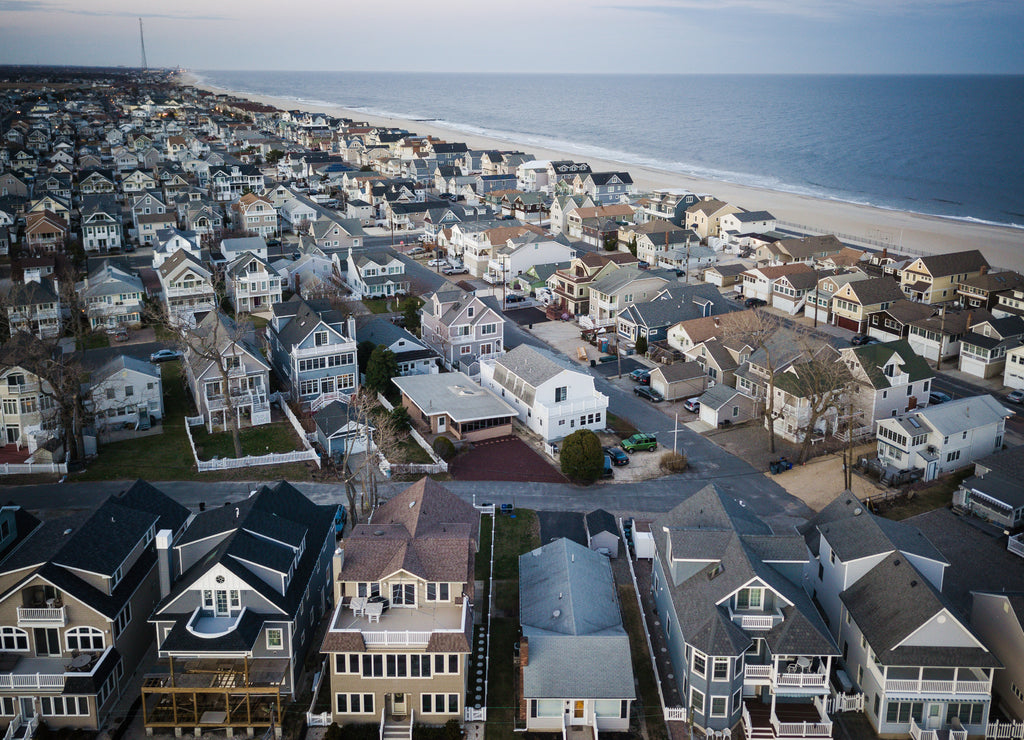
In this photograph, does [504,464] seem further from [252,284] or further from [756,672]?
[252,284]

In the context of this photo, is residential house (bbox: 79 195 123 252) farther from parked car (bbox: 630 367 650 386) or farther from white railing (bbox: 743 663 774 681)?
white railing (bbox: 743 663 774 681)

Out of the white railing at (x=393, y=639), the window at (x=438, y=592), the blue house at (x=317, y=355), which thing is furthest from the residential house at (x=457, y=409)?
the white railing at (x=393, y=639)

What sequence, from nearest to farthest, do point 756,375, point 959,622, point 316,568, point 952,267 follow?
1. point 959,622
2. point 316,568
3. point 756,375
4. point 952,267

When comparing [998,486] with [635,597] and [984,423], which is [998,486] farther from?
[635,597]

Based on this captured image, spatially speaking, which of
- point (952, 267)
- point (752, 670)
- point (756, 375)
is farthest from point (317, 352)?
point (952, 267)

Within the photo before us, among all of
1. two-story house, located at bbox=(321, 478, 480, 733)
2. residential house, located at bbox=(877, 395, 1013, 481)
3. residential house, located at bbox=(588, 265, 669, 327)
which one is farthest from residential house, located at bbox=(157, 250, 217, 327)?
residential house, located at bbox=(877, 395, 1013, 481)

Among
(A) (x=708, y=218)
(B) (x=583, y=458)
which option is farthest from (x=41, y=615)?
(A) (x=708, y=218)
